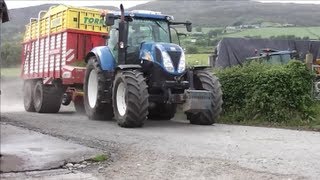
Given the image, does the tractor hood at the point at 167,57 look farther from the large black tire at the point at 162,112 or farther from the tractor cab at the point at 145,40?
the large black tire at the point at 162,112

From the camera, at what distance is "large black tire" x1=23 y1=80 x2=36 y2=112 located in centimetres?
1911

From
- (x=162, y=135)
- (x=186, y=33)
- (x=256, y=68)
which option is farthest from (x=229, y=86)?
(x=162, y=135)

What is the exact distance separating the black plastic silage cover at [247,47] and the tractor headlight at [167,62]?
865cm

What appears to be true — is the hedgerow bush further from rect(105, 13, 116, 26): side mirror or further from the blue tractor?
rect(105, 13, 116, 26): side mirror

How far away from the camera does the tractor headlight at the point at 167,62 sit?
12352 millimetres

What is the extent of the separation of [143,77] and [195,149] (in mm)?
3616

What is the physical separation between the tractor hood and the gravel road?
4.54ft

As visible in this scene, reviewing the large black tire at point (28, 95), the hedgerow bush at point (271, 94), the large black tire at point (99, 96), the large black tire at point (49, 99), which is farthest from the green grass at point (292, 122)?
the large black tire at point (28, 95)

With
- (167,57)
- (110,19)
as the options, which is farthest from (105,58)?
(167,57)

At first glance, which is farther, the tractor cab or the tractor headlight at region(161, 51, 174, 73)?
the tractor cab

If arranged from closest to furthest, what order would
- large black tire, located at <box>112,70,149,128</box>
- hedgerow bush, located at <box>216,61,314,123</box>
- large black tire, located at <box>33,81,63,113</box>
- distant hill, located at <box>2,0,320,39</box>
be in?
large black tire, located at <box>112,70,149,128</box>, hedgerow bush, located at <box>216,61,314,123</box>, large black tire, located at <box>33,81,63,113</box>, distant hill, located at <box>2,0,320,39</box>

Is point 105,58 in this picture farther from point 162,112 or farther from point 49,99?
point 49,99

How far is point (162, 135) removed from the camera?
10914mm

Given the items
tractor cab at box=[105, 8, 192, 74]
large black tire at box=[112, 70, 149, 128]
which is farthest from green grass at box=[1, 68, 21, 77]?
large black tire at box=[112, 70, 149, 128]
